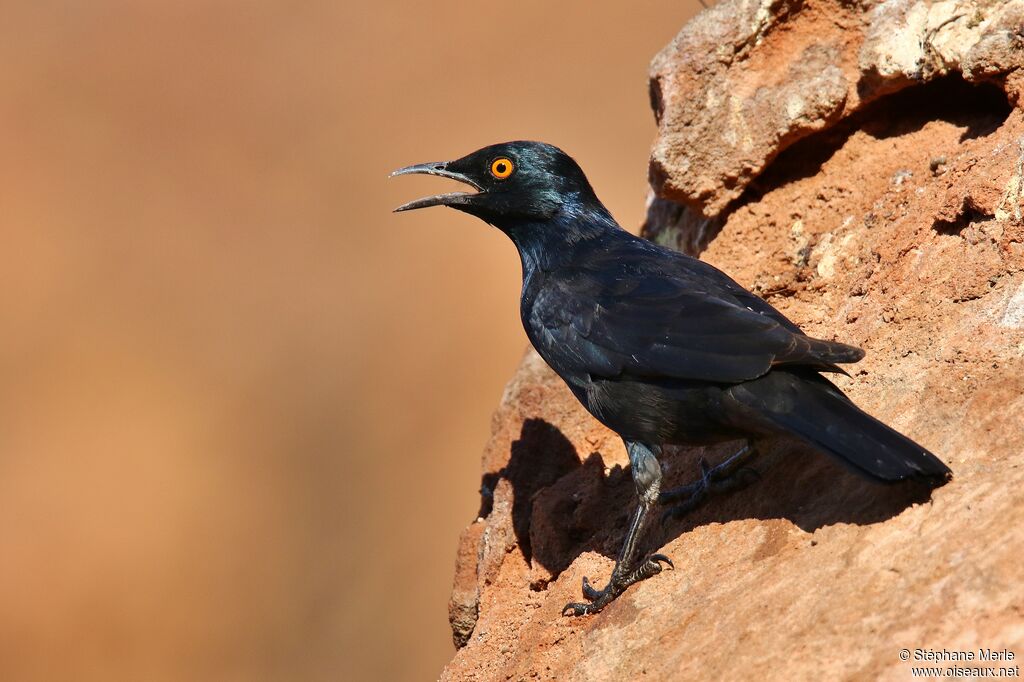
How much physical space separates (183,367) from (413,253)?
3.83 meters

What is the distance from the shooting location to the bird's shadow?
444cm

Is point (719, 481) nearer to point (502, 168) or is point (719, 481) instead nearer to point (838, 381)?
point (838, 381)

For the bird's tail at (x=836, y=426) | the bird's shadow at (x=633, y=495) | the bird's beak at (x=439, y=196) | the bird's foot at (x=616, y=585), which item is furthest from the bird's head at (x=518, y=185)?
the bird's foot at (x=616, y=585)

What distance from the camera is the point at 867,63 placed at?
6.14 meters

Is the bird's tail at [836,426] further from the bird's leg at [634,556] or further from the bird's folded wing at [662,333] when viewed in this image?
the bird's leg at [634,556]

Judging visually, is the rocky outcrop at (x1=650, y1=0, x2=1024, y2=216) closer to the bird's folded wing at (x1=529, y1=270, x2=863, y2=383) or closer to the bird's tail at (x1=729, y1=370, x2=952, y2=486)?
the bird's folded wing at (x1=529, y1=270, x2=863, y2=383)

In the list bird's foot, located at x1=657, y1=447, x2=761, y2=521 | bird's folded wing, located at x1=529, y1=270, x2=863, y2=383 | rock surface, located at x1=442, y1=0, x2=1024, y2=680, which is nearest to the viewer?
rock surface, located at x1=442, y1=0, x2=1024, y2=680

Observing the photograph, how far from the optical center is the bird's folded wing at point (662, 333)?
4.61m

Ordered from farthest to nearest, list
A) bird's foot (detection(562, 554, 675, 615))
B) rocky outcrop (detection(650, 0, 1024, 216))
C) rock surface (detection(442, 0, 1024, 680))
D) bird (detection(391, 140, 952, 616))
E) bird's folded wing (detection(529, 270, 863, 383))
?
rocky outcrop (detection(650, 0, 1024, 216))
bird's foot (detection(562, 554, 675, 615))
bird's folded wing (detection(529, 270, 863, 383))
bird (detection(391, 140, 952, 616))
rock surface (detection(442, 0, 1024, 680))

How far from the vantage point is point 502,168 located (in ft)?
21.1

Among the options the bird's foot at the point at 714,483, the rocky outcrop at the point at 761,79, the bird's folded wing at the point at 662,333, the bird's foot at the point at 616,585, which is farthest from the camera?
the rocky outcrop at the point at 761,79

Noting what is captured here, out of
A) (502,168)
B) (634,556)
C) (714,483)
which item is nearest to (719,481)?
(714,483)

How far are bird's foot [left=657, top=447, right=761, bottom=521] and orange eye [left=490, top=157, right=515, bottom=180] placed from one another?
2.01m

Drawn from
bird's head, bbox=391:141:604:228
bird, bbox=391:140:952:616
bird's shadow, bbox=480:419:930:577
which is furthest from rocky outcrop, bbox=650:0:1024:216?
bird's shadow, bbox=480:419:930:577
